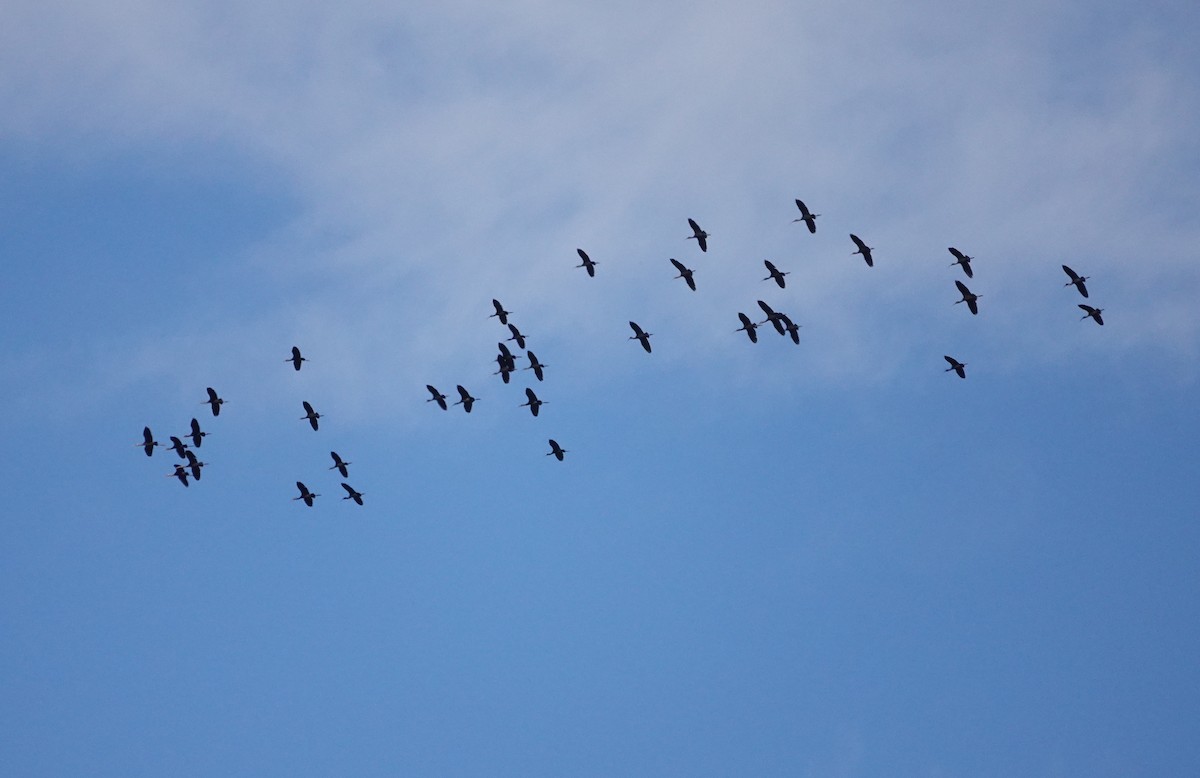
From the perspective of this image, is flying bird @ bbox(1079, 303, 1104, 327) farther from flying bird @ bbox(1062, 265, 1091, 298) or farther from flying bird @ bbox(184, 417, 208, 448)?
flying bird @ bbox(184, 417, 208, 448)

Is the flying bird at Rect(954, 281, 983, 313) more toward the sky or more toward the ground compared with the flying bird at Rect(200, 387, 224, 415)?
more toward the ground

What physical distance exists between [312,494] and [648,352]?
25.1m

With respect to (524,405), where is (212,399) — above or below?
above

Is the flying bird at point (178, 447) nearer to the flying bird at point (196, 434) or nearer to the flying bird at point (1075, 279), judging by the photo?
the flying bird at point (196, 434)

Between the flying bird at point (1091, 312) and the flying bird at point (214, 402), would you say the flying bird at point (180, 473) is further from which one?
the flying bird at point (1091, 312)

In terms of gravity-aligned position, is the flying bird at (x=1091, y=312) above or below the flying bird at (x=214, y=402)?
below

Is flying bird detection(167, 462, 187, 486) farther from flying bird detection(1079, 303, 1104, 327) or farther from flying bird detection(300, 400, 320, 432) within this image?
flying bird detection(1079, 303, 1104, 327)

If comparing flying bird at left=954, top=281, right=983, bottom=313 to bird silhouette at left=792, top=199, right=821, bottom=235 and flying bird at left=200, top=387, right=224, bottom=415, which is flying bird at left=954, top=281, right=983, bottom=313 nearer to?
bird silhouette at left=792, top=199, right=821, bottom=235


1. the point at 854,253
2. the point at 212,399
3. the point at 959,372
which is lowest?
the point at 959,372

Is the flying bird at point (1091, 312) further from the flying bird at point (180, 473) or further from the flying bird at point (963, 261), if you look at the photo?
the flying bird at point (180, 473)

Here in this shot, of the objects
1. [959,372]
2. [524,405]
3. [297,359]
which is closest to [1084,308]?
[959,372]

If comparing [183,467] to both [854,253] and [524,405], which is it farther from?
[854,253]

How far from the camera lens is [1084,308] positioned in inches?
5094

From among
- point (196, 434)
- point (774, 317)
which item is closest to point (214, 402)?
point (196, 434)
